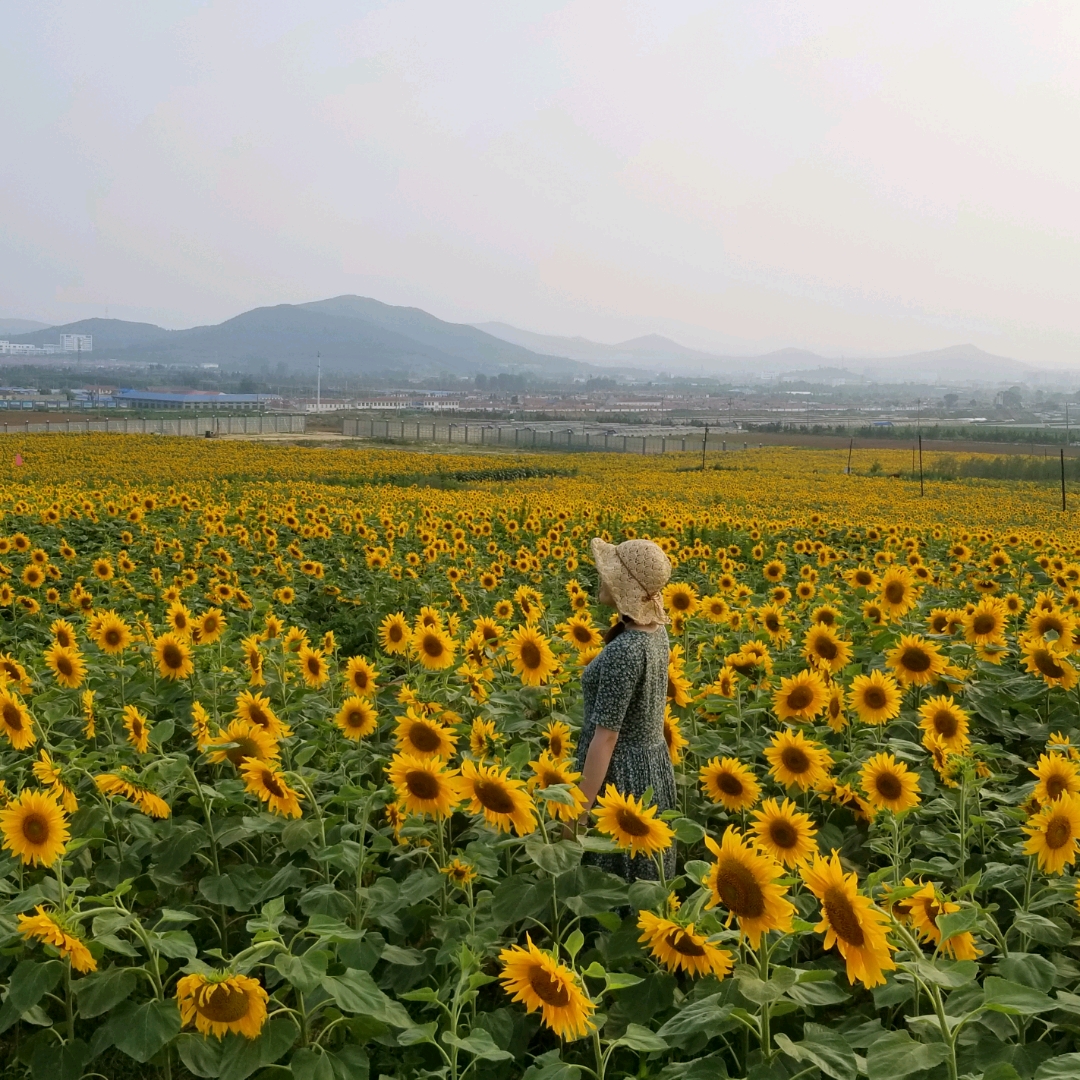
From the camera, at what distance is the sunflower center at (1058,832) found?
10.0ft

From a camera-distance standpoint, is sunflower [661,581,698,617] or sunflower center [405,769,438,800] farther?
sunflower [661,581,698,617]

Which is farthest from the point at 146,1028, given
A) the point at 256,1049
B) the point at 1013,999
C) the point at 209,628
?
the point at 209,628

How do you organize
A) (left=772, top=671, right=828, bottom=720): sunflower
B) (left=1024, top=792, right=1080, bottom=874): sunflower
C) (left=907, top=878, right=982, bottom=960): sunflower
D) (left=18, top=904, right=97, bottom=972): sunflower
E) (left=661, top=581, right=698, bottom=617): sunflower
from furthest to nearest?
(left=661, top=581, right=698, bottom=617): sunflower
(left=772, top=671, right=828, bottom=720): sunflower
(left=1024, top=792, right=1080, bottom=874): sunflower
(left=907, top=878, right=982, bottom=960): sunflower
(left=18, top=904, right=97, bottom=972): sunflower

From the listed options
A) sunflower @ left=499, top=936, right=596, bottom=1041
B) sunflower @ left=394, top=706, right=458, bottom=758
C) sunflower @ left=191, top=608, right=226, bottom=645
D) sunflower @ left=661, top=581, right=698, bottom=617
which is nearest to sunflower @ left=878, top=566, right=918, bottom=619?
sunflower @ left=661, top=581, right=698, bottom=617

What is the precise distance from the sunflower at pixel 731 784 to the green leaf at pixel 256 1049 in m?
1.62

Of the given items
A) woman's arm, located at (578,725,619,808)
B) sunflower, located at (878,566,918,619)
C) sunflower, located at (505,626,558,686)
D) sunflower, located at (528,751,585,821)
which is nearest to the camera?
sunflower, located at (528,751,585,821)

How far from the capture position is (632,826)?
304 centimetres

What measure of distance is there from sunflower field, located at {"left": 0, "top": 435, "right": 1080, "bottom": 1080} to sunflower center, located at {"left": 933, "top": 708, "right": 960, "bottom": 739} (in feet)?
0.04

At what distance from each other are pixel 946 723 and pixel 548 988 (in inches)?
90.0

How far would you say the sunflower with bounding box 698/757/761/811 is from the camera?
3629 mm

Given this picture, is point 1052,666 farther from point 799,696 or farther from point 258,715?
point 258,715

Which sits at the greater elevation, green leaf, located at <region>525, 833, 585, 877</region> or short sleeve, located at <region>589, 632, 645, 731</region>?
short sleeve, located at <region>589, 632, 645, 731</region>

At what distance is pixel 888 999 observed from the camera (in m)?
2.86

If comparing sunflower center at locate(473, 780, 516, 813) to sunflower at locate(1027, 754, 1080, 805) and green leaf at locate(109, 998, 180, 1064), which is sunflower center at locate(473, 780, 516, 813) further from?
sunflower at locate(1027, 754, 1080, 805)
